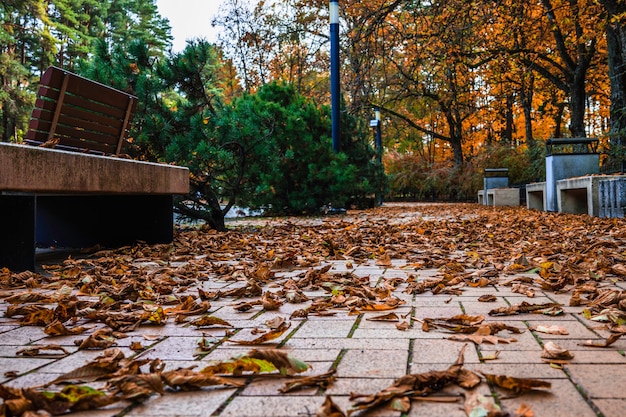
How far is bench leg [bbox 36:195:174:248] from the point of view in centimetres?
608

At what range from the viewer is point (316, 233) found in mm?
7551

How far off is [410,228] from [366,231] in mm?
821

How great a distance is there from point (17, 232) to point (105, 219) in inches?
82.8

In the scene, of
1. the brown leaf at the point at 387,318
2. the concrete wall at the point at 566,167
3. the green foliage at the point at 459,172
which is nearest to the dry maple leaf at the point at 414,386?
the brown leaf at the point at 387,318

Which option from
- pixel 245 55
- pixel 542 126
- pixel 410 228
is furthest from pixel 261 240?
pixel 542 126

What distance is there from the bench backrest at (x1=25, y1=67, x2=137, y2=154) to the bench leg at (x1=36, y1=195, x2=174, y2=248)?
577mm

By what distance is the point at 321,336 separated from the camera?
7.68 ft

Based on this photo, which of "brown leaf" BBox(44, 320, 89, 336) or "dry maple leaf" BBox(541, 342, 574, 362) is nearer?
"dry maple leaf" BBox(541, 342, 574, 362)

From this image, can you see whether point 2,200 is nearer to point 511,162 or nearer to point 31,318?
point 31,318

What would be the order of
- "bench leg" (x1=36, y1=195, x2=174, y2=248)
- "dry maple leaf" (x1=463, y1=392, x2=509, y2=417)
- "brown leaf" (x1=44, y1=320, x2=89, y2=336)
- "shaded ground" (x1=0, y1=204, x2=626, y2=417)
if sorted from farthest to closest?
"bench leg" (x1=36, y1=195, x2=174, y2=248)
"brown leaf" (x1=44, y1=320, x2=89, y2=336)
"shaded ground" (x1=0, y1=204, x2=626, y2=417)
"dry maple leaf" (x1=463, y1=392, x2=509, y2=417)

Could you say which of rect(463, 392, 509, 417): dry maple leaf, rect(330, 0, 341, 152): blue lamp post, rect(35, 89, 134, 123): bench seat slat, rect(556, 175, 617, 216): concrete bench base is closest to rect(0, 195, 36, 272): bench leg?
rect(35, 89, 134, 123): bench seat slat

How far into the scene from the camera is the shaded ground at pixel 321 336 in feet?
5.26

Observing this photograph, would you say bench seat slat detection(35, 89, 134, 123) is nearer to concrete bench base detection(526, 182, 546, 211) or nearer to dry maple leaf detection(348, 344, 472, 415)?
dry maple leaf detection(348, 344, 472, 415)

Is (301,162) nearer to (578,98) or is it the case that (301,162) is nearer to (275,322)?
(578,98)
